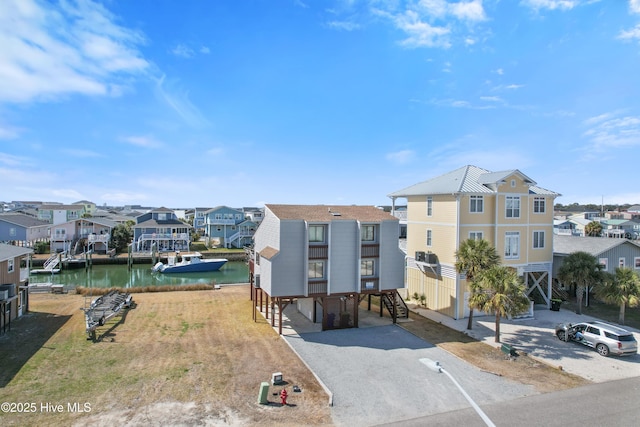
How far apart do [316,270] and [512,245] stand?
46.6 ft

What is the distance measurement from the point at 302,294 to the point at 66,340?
1198 centimetres

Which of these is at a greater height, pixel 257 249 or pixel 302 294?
pixel 257 249

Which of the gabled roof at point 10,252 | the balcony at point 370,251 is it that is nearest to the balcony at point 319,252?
the balcony at point 370,251

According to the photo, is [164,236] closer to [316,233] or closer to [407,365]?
[316,233]

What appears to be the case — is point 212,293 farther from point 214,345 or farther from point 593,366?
point 593,366

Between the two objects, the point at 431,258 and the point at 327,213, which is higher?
the point at 327,213

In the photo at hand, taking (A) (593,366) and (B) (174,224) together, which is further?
(B) (174,224)

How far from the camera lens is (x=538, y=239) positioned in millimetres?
26078

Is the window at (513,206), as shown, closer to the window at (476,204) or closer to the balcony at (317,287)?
the window at (476,204)

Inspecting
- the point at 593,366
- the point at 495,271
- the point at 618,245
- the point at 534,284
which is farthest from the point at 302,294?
the point at 618,245

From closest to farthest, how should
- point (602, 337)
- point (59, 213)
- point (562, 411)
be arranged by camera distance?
point (562, 411) → point (602, 337) → point (59, 213)

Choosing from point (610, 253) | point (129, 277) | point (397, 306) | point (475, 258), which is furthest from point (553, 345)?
point (129, 277)

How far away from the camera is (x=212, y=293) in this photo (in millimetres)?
30250

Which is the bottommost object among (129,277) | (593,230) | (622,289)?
(129,277)
